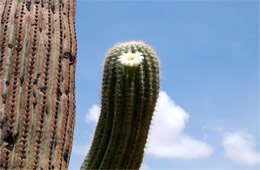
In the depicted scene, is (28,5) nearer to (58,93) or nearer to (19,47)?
(19,47)

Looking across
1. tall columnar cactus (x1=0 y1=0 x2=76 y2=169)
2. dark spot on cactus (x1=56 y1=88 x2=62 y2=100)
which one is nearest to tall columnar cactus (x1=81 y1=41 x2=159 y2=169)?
tall columnar cactus (x1=0 y1=0 x2=76 y2=169)

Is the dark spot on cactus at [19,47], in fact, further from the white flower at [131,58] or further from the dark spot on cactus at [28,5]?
the white flower at [131,58]

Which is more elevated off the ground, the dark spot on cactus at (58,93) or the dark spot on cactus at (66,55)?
the dark spot on cactus at (66,55)

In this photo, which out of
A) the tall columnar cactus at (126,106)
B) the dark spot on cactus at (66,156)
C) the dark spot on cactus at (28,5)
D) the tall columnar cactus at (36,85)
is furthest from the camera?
the dark spot on cactus at (28,5)

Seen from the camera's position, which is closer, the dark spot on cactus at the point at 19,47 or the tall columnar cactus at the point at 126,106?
the tall columnar cactus at the point at 126,106

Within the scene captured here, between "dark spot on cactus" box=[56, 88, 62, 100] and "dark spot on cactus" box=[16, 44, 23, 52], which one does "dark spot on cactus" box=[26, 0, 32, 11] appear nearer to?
"dark spot on cactus" box=[16, 44, 23, 52]

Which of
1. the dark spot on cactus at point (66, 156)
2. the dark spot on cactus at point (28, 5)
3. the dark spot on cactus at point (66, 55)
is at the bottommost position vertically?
the dark spot on cactus at point (66, 156)

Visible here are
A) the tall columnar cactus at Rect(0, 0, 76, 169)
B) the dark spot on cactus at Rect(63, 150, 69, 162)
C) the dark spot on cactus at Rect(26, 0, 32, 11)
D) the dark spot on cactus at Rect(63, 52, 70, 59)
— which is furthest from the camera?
the dark spot on cactus at Rect(26, 0, 32, 11)

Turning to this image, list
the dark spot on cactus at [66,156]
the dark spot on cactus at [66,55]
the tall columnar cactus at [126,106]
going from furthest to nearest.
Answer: the dark spot on cactus at [66,55], the dark spot on cactus at [66,156], the tall columnar cactus at [126,106]

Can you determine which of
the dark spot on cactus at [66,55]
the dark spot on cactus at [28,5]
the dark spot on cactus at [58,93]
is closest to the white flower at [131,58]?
the dark spot on cactus at [58,93]
